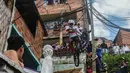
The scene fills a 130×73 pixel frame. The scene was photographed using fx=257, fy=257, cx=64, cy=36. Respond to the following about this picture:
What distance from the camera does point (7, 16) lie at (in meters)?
8.62

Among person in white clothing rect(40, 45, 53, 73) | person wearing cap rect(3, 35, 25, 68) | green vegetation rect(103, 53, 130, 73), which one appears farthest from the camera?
green vegetation rect(103, 53, 130, 73)

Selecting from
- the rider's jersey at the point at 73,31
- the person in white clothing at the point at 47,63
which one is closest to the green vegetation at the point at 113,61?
the rider's jersey at the point at 73,31

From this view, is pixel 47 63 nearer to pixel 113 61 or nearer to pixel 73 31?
pixel 73 31

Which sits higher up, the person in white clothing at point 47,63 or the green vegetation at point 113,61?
the person in white clothing at point 47,63

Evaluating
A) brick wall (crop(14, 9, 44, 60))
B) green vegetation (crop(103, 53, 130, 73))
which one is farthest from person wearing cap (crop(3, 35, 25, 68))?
green vegetation (crop(103, 53, 130, 73))

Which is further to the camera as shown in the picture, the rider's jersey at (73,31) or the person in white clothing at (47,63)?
the rider's jersey at (73,31)

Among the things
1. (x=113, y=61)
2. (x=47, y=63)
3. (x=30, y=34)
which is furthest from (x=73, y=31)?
(x=113, y=61)

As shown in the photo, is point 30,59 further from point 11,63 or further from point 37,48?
point 11,63

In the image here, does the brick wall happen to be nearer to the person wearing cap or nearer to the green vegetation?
the green vegetation

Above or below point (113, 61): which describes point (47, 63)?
above

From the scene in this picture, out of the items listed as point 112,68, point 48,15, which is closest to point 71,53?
point 112,68

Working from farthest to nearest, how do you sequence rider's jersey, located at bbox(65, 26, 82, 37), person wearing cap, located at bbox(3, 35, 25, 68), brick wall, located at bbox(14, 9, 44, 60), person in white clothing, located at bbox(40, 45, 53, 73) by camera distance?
rider's jersey, located at bbox(65, 26, 82, 37) < brick wall, located at bbox(14, 9, 44, 60) < person in white clothing, located at bbox(40, 45, 53, 73) < person wearing cap, located at bbox(3, 35, 25, 68)

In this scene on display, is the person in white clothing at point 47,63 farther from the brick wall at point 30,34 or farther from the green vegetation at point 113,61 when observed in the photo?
the green vegetation at point 113,61

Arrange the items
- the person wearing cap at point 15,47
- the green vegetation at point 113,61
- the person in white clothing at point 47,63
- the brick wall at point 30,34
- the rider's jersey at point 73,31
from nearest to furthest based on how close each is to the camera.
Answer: the person wearing cap at point 15,47 → the person in white clothing at point 47,63 → the brick wall at point 30,34 → the rider's jersey at point 73,31 → the green vegetation at point 113,61
